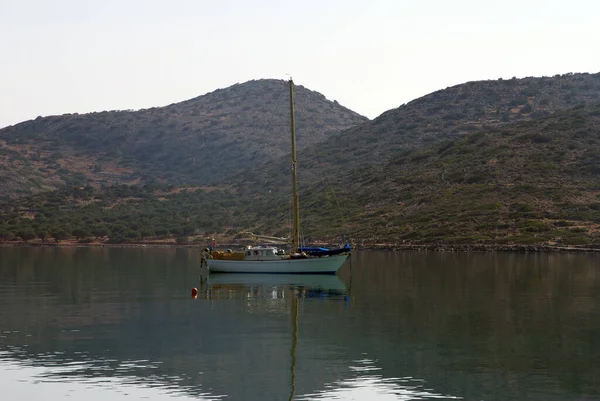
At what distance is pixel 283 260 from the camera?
72.6 metres

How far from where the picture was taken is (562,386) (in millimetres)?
27484

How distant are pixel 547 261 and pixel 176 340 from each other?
186 ft

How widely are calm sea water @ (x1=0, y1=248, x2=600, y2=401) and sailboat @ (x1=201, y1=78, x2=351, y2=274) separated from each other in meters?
3.01

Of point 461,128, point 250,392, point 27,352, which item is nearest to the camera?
point 250,392

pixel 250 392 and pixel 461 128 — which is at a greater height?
pixel 461 128

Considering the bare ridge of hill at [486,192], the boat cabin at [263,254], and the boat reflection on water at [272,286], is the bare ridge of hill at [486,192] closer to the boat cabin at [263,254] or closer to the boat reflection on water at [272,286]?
the boat cabin at [263,254]

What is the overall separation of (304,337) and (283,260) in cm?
3480

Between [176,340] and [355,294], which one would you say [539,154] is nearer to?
[355,294]

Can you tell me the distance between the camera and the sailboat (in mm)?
72625

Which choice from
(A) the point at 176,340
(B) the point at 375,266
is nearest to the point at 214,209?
(B) the point at 375,266

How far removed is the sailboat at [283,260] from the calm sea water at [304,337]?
301 cm

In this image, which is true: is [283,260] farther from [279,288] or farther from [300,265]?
[279,288]

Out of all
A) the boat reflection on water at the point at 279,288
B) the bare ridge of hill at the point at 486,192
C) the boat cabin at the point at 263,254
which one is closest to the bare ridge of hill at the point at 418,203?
the bare ridge of hill at the point at 486,192

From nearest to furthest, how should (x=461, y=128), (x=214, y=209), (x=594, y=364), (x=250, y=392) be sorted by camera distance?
(x=250, y=392), (x=594, y=364), (x=214, y=209), (x=461, y=128)
